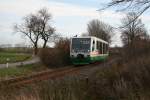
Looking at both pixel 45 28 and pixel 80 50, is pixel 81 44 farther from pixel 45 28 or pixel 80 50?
pixel 45 28

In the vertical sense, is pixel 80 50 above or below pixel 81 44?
below

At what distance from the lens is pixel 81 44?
3338cm

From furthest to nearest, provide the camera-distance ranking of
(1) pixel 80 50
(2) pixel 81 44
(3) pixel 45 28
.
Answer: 1. (3) pixel 45 28
2. (2) pixel 81 44
3. (1) pixel 80 50

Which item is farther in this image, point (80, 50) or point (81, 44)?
point (81, 44)

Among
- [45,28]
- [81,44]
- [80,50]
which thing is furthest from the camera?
[45,28]

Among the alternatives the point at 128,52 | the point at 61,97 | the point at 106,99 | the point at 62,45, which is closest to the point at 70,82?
the point at 106,99

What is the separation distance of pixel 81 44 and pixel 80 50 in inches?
25.2

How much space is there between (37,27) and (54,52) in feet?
150

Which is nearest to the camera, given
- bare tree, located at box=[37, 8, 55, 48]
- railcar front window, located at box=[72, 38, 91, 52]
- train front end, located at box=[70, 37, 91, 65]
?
train front end, located at box=[70, 37, 91, 65]

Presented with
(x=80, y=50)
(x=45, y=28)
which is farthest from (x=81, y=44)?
(x=45, y=28)

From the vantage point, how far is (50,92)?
11.2 metres

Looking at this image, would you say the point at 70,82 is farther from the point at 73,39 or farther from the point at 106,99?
the point at 73,39

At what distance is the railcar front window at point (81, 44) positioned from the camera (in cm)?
3303

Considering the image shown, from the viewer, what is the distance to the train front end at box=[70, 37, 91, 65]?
32.8 meters
